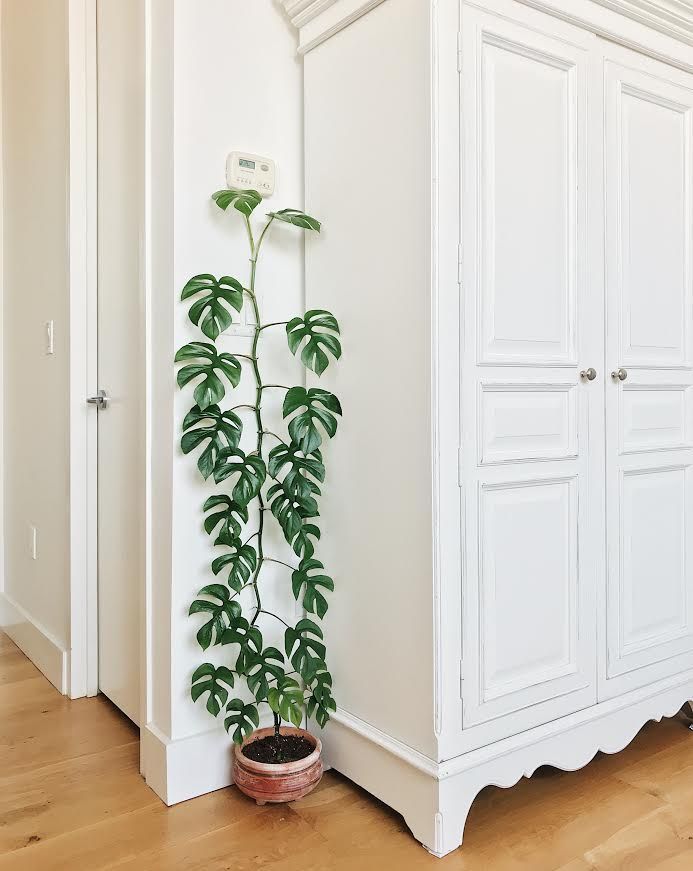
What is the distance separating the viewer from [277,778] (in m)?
1.69

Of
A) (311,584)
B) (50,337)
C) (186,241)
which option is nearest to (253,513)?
(311,584)

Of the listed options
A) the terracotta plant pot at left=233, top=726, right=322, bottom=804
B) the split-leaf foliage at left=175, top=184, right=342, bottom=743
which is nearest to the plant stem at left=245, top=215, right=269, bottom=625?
the split-leaf foliage at left=175, top=184, right=342, bottom=743

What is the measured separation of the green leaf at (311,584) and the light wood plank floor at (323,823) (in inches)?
17.6

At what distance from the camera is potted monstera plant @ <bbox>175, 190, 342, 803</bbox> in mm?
1717

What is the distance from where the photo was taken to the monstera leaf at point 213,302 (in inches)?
67.2

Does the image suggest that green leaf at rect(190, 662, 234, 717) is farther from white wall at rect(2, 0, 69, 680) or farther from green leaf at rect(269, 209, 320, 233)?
green leaf at rect(269, 209, 320, 233)

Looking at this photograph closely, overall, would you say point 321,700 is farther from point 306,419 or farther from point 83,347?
point 83,347

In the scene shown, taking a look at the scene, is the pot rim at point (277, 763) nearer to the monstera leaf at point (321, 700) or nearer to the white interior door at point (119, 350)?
the monstera leaf at point (321, 700)

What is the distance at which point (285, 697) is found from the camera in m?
1.69

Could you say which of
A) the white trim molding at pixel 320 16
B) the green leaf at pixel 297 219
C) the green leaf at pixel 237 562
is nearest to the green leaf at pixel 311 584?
the green leaf at pixel 237 562

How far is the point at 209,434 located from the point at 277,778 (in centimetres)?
79

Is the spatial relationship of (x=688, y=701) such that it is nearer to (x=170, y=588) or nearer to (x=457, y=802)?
(x=457, y=802)

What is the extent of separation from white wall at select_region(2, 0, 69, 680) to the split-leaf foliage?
0.84 metres

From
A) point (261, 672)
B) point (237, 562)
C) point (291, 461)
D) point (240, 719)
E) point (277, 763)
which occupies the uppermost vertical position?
point (291, 461)
